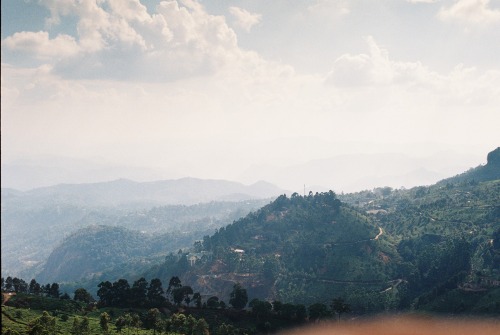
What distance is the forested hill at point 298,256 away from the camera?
96062 millimetres

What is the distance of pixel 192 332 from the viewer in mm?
57250

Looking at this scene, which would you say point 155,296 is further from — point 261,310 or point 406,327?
point 406,327

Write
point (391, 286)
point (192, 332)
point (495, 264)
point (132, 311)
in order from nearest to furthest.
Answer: point (192, 332) < point (132, 311) < point (495, 264) < point (391, 286)

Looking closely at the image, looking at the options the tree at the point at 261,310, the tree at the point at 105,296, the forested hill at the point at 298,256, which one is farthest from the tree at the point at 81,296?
the forested hill at the point at 298,256

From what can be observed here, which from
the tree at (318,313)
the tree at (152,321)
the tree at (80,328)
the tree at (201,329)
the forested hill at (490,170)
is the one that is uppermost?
the forested hill at (490,170)

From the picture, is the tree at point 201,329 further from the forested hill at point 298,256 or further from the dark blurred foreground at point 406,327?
the forested hill at point 298,256

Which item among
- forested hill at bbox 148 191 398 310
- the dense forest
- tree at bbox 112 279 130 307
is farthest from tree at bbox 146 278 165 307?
forested hill at bbox 148 191 398 310

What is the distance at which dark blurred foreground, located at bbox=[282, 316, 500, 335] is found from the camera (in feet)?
172

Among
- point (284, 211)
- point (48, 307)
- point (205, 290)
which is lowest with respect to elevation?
point (205, 290)

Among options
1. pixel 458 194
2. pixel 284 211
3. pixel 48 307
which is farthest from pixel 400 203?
pixel 48 307

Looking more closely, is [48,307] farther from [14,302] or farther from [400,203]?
[400,203]

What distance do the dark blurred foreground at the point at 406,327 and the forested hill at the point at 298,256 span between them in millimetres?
16989

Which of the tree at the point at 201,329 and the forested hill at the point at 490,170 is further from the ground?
the forested hill at the point at 490,170

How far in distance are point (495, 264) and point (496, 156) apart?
320 ft
